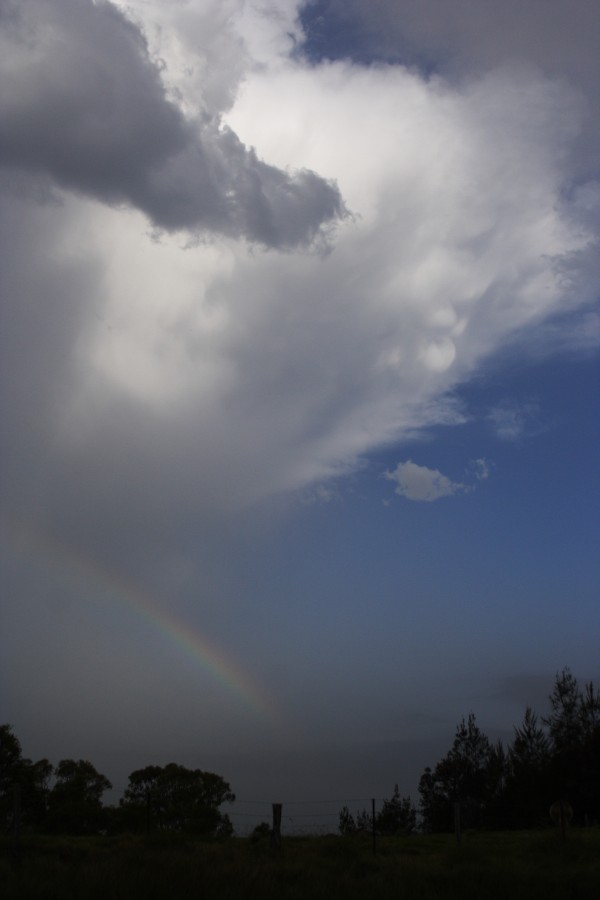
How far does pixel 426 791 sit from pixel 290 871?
53394 millimetres

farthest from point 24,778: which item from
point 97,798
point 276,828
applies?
point 276,828

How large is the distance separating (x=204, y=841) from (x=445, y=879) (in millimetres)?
9336

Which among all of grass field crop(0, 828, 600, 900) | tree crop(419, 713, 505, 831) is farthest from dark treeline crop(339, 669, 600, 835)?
grass field crop(0, 828, 600, 900)

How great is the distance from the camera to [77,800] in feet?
137

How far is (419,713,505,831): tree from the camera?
197 feet

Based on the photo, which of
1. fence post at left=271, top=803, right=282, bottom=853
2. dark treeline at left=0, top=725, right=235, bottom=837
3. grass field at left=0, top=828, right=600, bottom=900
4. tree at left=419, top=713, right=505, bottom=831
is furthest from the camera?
tree at left=419, top=713, right=505, bottom=831

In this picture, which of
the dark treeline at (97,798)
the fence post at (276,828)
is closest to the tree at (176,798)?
the dark treeline at (97,798)

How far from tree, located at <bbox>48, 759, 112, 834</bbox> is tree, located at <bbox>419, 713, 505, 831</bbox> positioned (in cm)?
2430

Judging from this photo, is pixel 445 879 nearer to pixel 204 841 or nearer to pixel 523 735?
pixel 204 841

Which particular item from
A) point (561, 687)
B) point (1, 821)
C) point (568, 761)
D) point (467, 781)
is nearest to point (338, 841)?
point (1, 821)

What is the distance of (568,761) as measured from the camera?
5319cm

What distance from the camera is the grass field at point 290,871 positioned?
571 inches

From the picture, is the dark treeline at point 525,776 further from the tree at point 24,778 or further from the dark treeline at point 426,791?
the tree at point 24,778

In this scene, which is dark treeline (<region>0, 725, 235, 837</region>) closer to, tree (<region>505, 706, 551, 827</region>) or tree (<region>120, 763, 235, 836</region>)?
tree (<region>120, 763, 235, 836</region>)
